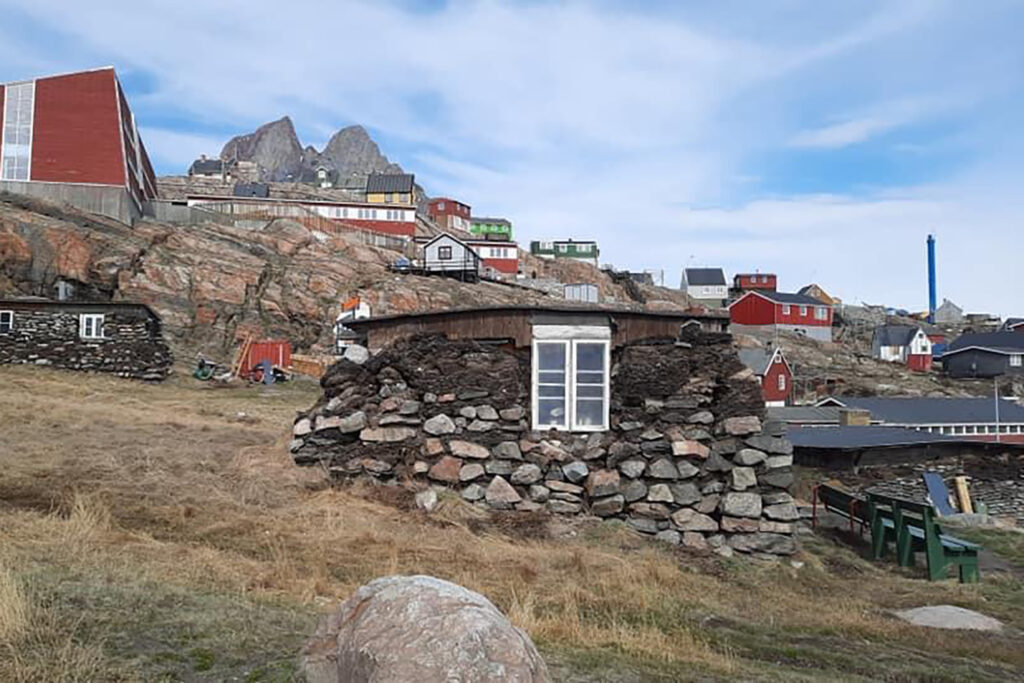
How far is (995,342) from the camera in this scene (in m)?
71.9

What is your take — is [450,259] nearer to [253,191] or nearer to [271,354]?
[271,354]

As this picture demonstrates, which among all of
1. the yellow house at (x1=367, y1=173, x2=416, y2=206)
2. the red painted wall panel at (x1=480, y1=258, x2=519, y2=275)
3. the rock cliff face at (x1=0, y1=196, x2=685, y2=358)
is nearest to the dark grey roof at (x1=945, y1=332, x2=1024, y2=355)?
the red painted wall panel at (x1=480, y1=258, x2=519, y2=275)

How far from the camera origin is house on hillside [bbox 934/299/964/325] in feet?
394

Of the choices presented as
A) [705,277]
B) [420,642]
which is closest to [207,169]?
[705,277]

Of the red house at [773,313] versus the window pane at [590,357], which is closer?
the window pane at [590,357]

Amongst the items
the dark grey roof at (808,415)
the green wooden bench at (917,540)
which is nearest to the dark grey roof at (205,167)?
the dark grey roof at (808,415)

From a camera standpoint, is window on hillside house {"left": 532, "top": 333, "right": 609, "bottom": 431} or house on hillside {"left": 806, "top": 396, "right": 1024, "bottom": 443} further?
house on hillside {"left": 806, "top": 396, "right": 1024, "bottom": 443}

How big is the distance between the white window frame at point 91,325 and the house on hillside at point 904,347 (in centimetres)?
7238

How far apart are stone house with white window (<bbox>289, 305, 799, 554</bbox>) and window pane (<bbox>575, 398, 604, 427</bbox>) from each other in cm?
2

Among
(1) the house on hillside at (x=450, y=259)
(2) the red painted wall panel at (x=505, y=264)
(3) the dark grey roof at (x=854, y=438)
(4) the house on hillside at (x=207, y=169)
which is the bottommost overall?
(3) the dark grey roof at (x=854, y=438)

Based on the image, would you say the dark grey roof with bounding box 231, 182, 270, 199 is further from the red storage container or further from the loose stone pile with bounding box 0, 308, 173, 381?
the loose stone pile with bounding box 0, 308, 173, 381

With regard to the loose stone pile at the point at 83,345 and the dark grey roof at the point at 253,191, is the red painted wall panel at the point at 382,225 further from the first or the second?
the loose stone pile at the point at 83,345

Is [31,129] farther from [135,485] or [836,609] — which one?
[836,609]

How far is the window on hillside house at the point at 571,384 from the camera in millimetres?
11898
